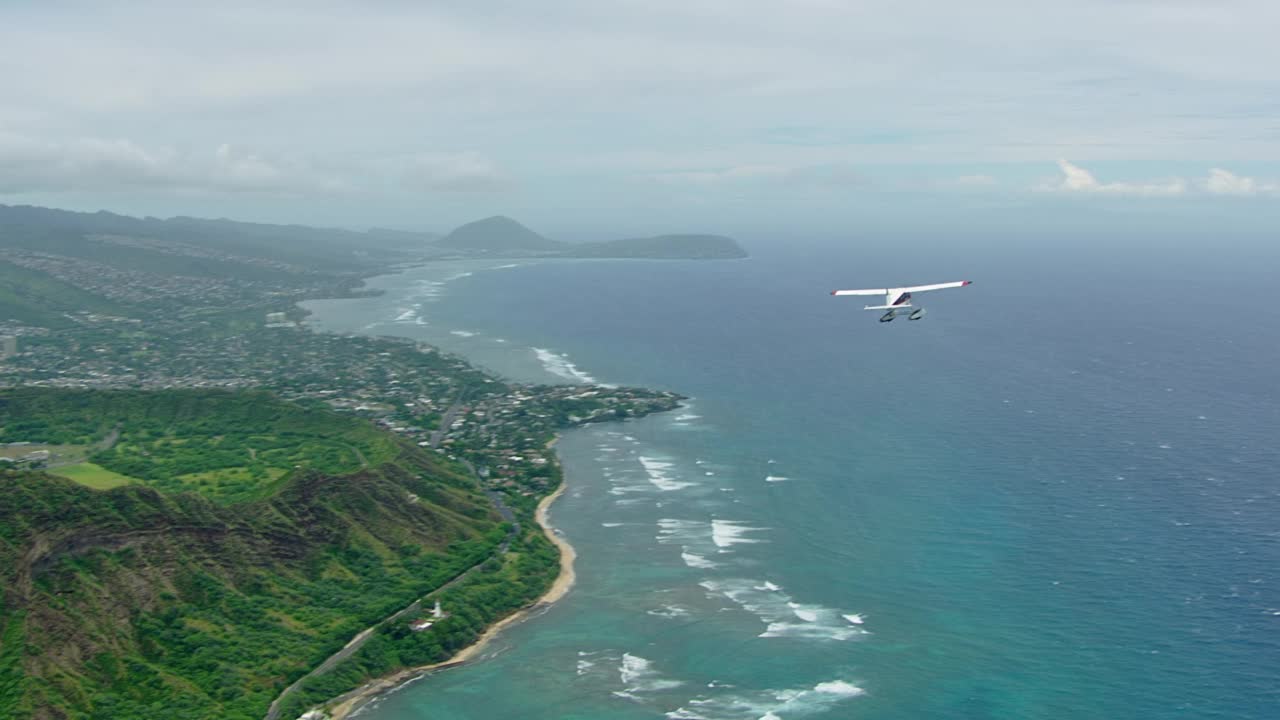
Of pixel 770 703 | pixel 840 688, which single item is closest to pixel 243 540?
pixel 770 703

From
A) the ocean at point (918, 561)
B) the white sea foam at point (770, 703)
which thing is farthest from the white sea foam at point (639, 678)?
the white sea foam at point (770, 703)

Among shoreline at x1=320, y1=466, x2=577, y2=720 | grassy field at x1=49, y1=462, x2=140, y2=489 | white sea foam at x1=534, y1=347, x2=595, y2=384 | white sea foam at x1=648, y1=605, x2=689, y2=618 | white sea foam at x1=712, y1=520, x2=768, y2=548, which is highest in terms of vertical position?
white sea foam at x1=534, y1=347, x2=595, y2=384

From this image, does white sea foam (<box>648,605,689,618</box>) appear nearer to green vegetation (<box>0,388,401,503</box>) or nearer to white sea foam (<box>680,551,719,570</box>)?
white sea foam (<box>680,551,719,570</box>)

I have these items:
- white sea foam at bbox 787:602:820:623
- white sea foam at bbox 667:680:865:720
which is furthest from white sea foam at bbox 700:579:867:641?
white sea foam at bbox 667:680:865:720

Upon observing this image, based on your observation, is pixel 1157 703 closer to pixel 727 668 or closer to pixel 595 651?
pixel 727 668

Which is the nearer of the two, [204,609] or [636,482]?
[204,609]

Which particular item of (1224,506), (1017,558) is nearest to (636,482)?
(1017,558)

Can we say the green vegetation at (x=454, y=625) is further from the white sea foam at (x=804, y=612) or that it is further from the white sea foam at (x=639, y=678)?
the white sea foam at (x=804, y=612)
